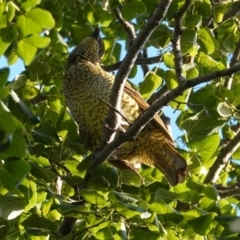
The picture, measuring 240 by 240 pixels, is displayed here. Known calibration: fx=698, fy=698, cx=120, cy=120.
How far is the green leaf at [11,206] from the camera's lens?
8.84 feet

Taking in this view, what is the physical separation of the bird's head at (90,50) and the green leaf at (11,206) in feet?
6.06

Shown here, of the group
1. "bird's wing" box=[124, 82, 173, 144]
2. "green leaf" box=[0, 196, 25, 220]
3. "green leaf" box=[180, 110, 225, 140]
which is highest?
"green leaf" box=[180, 110, 225, 140]

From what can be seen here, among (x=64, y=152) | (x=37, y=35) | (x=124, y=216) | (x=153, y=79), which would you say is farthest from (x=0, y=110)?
(x=153, y=79)

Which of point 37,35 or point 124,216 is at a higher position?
point 37,35

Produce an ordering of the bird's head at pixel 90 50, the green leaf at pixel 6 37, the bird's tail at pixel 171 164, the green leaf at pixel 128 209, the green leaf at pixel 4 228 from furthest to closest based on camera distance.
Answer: the bird's head at pixel 90 50, the bird's tail at pixel 171 164, the green leaf at pixel 4 228, the green leaf at pixel 128 209, the green leaf at pixel 6 37

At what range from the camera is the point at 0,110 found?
1735 mm

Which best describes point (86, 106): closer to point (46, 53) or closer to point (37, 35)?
point (46, 53)

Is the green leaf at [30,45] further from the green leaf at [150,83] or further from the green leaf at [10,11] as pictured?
the green leaf at [150,83]

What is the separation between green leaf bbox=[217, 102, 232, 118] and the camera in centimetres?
314

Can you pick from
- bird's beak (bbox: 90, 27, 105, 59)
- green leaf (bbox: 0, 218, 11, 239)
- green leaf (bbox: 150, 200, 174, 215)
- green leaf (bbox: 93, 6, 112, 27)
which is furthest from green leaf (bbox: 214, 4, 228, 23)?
green leaf (bbox: 0, 218, 11, 239)

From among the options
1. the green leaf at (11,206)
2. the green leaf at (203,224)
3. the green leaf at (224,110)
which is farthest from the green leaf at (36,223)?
the green leaf at (224,110)

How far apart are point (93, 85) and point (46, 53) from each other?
556 millimetres

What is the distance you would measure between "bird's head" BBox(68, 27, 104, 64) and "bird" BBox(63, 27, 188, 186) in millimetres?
238

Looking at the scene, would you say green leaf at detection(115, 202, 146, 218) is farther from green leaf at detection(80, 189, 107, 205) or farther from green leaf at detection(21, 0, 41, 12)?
green leaf at detection(21, 0, 41, 12)
